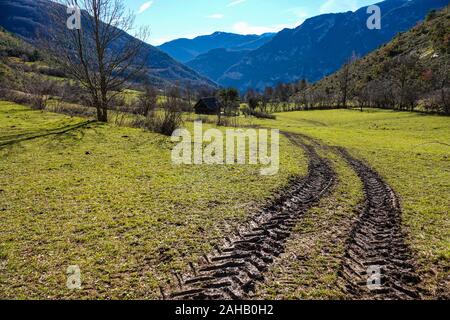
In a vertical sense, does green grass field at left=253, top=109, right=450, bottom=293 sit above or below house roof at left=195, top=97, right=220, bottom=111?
below

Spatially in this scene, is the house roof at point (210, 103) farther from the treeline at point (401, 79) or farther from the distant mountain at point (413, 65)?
the distant mountain at point (413, 65)

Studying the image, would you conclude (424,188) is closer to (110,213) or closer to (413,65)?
(110,213)

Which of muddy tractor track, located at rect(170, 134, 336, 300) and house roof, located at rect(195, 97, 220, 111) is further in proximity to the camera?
house roof, located at rect(195, 97, 220, 111)

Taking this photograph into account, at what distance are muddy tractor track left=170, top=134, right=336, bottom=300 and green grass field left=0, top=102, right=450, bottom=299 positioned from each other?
40cm

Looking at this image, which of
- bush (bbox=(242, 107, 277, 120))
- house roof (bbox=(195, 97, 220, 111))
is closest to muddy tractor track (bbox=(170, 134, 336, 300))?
bush (bbox=(242, 107, 277, 120))

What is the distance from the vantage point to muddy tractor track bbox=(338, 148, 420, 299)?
7594mm

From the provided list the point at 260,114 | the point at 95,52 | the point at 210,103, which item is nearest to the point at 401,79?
the point at 260,114

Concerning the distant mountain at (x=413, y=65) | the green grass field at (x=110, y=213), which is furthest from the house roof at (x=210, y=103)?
the green grass field at (x=110, y=213)

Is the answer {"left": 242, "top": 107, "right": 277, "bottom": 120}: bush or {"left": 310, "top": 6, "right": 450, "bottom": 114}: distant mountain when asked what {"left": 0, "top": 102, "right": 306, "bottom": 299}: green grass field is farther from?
{"left": 242, "top": 107, "right": 277, "bottom": 120}: bush

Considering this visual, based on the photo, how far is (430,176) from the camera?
19188 millimetres

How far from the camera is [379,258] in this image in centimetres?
906

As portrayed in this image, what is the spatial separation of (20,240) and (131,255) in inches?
145

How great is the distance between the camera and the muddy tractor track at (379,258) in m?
7.59

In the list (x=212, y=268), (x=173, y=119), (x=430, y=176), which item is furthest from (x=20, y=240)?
(x=173, y=119)
